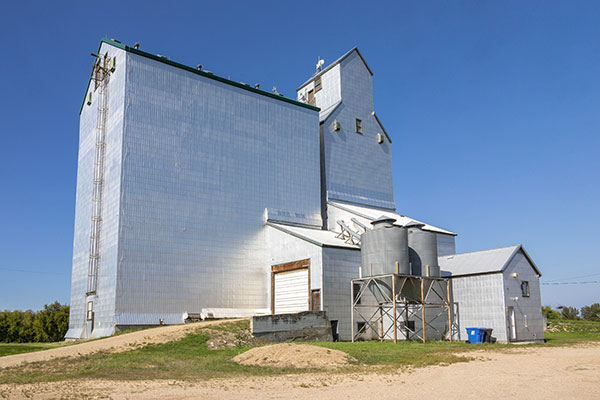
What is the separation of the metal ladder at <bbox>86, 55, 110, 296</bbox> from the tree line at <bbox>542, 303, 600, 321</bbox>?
202ft

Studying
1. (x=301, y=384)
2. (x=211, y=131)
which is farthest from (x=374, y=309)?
(x=301, y=384)

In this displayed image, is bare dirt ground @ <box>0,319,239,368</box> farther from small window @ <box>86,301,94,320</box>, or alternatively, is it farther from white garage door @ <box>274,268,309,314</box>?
small window @ <box>86,301,94,320</box>

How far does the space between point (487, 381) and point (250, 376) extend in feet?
22.5

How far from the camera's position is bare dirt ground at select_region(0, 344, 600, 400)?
12.4 m

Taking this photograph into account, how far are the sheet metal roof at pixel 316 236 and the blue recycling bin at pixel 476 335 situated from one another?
841 centimetres

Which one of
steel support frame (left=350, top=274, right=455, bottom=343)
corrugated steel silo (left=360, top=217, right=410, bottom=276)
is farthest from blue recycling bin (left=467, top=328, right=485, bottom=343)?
corrugated steel silo (left=360, top=217, right=410, bottom=276)

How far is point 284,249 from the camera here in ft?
116

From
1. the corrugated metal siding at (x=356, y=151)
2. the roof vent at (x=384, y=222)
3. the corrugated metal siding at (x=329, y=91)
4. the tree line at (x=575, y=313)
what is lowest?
the tree line at (x=575, y=313)

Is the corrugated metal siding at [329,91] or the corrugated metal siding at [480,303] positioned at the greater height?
the corrugated metal siding at [329,91]

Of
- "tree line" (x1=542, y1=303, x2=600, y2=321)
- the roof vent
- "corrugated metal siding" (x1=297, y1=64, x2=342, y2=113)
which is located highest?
"corrugated metal siding" (x1=297, y1=64, x2=342, y2=113)

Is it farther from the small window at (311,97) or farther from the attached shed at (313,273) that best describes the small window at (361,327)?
the small window at (311,97)

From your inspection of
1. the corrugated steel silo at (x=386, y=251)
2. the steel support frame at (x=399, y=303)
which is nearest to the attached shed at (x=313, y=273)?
the steel support frame at (x=399, y=303)

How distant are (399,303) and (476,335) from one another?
14.9 ft

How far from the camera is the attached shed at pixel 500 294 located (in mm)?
30656
